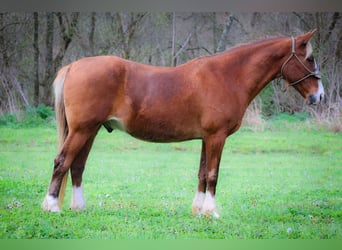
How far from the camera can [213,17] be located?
5.62m

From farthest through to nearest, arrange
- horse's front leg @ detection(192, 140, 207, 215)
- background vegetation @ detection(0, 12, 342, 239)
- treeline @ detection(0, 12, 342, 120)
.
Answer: treeline @ detection(0, 12, 342, 120)
background vegetation @ detection(0, 12, 342, 239)
horse's front leg @ detection(192, 140, 207, 215)

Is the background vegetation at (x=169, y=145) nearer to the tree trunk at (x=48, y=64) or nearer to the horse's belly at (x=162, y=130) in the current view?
the tree trunk at (x=48, y=64)

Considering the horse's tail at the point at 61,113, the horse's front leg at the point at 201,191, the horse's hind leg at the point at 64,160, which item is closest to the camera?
the horse's hind leg at the point at 64,160

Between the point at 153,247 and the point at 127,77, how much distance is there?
1558 millimetres

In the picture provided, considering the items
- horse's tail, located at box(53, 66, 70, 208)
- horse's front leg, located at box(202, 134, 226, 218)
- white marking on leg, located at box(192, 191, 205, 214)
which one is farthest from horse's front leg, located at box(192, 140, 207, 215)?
horse's tail, located at box(53, 66, 70, 208)

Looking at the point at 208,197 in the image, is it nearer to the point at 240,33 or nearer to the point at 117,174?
the point at 117,174

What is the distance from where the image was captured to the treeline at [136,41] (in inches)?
218

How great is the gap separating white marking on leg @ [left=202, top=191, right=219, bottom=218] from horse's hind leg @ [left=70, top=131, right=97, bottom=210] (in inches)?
45.1

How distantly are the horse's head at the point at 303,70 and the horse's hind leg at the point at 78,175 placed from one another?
1.91m

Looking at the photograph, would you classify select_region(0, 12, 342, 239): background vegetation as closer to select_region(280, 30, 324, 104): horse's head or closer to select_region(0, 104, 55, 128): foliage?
select_region(0, 104, 55, 128): foliage

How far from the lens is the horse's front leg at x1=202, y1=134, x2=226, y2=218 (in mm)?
4664

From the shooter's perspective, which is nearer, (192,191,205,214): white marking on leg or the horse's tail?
the horse's tail

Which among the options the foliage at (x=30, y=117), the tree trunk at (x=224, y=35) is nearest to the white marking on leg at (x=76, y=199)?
the foliage at (x=30, y=117)

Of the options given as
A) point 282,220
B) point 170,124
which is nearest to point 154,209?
point 170,124
